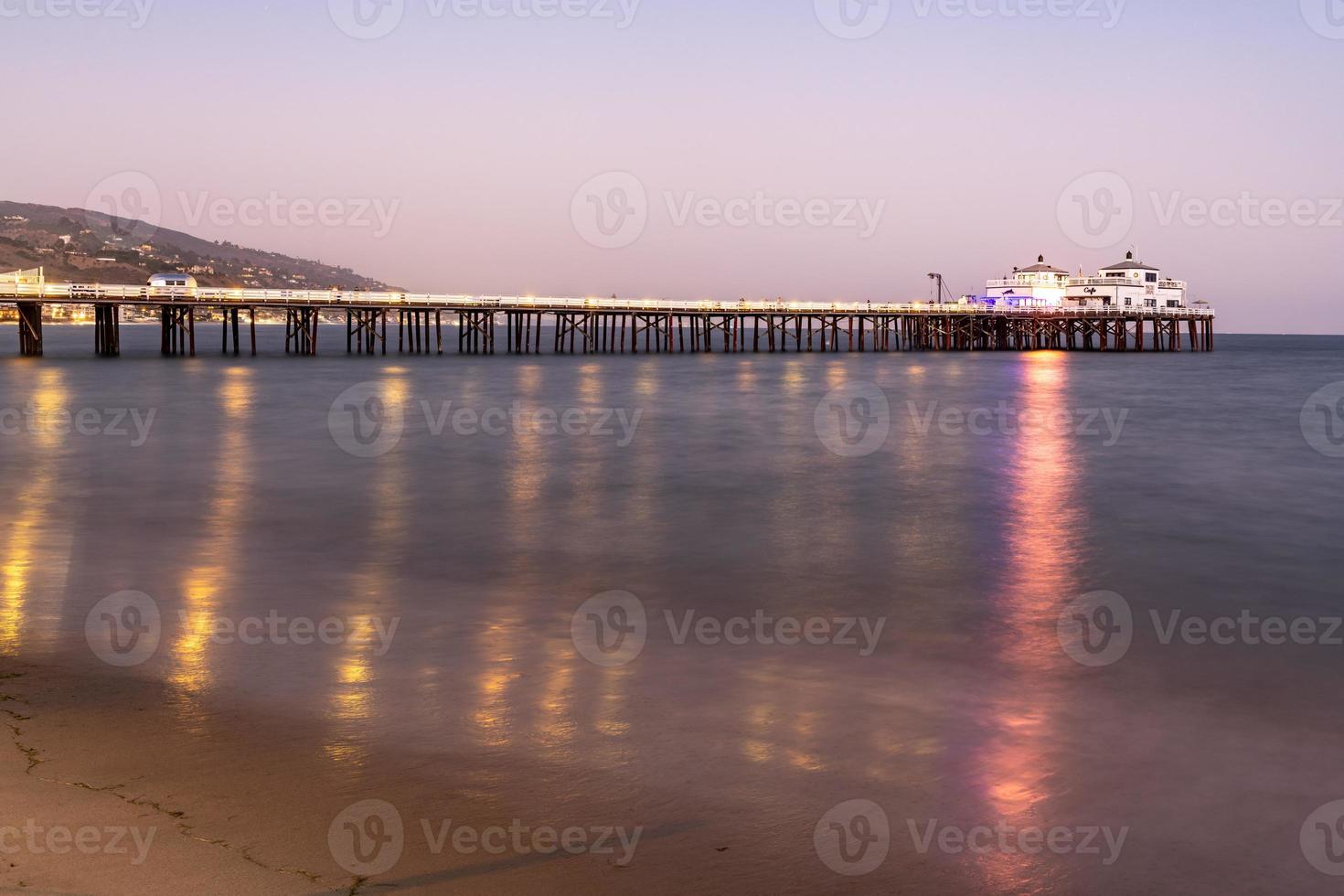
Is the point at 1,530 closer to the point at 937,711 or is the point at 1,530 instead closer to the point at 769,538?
the point at 769,538

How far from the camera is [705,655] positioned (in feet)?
34.4

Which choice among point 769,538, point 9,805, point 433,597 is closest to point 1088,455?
point 769,538
